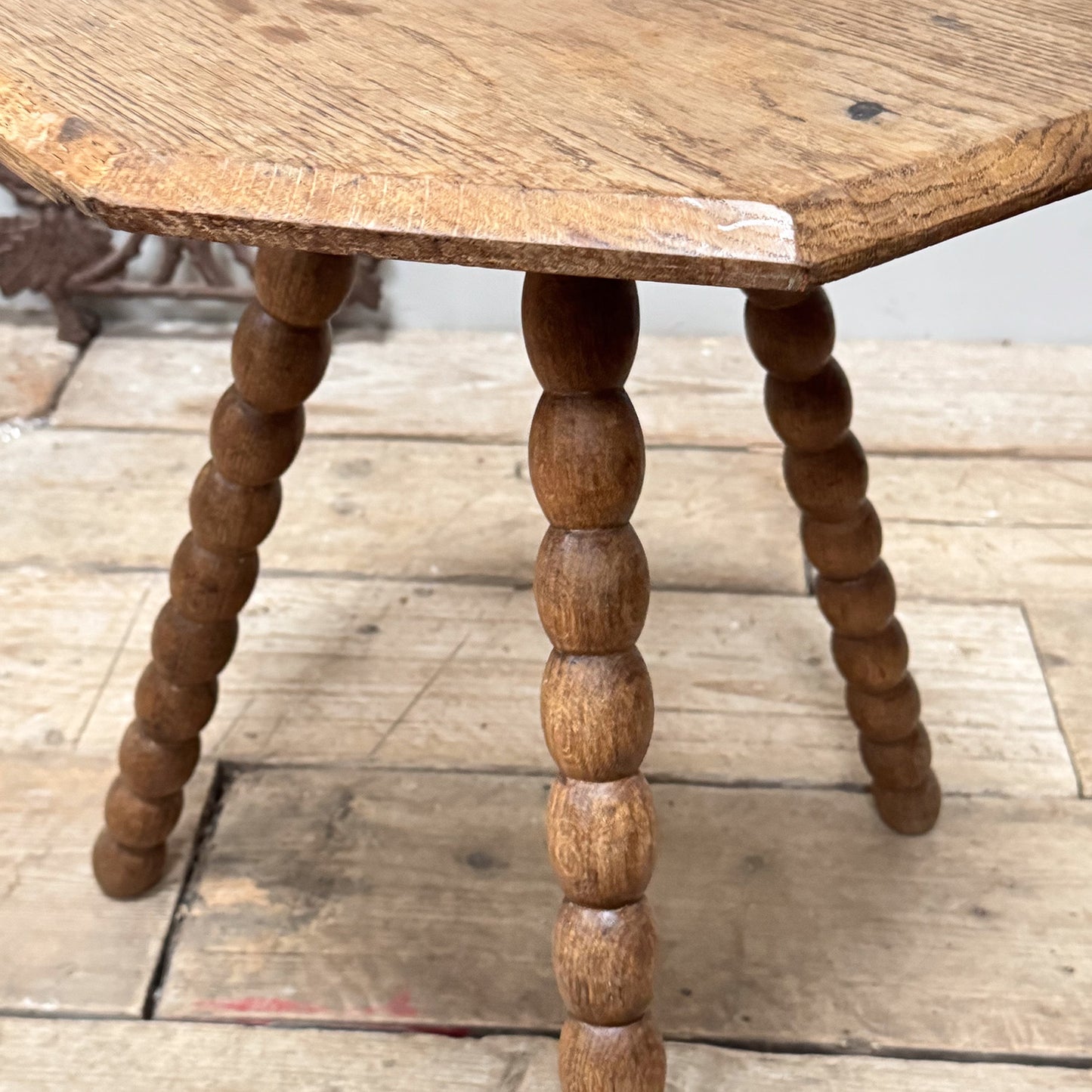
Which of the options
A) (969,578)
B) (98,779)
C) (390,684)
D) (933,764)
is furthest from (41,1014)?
(969,578)

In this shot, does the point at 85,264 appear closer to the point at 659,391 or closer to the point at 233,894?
the point at 659,391

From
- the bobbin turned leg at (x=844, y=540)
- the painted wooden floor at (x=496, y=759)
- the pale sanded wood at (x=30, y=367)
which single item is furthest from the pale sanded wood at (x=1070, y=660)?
the pale sanded wood at (x=30, y=367)

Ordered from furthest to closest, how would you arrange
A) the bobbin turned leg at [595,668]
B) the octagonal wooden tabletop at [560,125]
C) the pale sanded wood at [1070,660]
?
the pale sanded wood at [1070,660] < the bobbin turned leg at [595,668] < the octagonal wooden tabletop at [560,125]

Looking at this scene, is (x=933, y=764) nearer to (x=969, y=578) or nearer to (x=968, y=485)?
(x=969, y=578)

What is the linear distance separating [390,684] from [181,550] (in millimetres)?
260

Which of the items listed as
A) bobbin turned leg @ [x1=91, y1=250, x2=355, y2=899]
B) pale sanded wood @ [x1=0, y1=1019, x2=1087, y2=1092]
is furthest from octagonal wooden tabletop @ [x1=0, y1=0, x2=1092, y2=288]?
pale sanded wood @ [x1=0, y1=1019, x2=1087, y2=1092]

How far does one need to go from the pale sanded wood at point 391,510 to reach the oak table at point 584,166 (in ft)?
1.43

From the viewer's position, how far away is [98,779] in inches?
35.0

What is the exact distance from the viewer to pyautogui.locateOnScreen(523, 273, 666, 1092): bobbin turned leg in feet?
1.61

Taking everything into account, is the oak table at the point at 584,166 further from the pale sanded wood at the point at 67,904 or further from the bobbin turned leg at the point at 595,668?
the pale sanded wood at the point at 67,904

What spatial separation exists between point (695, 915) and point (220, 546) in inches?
13.7

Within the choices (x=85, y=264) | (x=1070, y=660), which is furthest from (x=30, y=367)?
(x=1070, y=660)

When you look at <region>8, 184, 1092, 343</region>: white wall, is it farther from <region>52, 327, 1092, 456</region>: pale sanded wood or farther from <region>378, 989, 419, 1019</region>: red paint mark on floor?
<region>378, 989, 419, 1019</region>: red paint mark on floor

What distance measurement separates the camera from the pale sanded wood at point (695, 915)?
0.74 metres
